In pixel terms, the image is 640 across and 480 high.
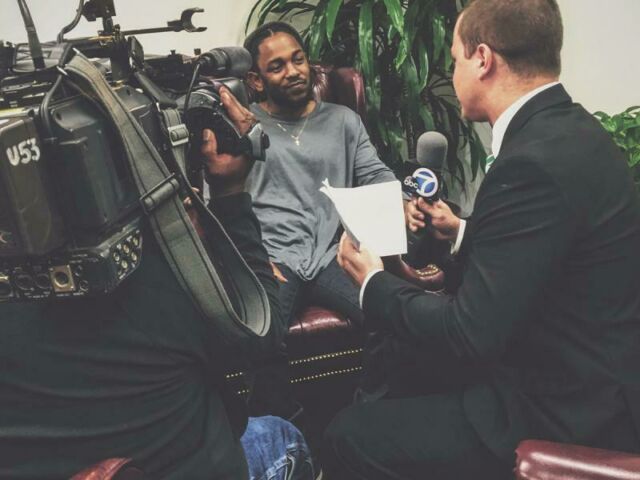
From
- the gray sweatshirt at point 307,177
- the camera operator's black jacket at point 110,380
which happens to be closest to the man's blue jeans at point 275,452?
the camera operator's black jacket at point 110,380

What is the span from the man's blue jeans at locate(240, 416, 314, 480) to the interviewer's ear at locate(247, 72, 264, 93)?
57.3 inches

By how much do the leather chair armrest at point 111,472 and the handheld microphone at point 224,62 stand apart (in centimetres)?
56

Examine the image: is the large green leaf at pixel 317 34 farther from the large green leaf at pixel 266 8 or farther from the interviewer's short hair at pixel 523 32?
the interviewer's short hair at pixel 523 32

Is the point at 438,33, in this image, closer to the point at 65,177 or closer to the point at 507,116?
the point at 507,116

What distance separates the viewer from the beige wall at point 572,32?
2.60 meters

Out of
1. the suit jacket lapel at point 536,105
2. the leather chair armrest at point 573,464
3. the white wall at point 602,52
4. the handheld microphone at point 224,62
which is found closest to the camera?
the leather chair armrest at point 573,464

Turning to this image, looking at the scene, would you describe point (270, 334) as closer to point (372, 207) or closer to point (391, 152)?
point (372, 207)

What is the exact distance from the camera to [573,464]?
747mm

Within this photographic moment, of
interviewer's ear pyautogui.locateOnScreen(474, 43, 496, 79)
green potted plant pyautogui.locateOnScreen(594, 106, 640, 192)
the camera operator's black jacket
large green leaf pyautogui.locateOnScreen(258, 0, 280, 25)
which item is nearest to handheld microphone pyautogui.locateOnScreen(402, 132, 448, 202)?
interviewer's ear pyautogui.locateOnScreen(474, 43, 496, 79)

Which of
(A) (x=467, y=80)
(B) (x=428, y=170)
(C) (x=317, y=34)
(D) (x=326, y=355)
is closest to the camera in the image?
(A) (x=467, y=80)

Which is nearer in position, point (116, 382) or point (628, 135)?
point (116, 382)

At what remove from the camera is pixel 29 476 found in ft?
2.18

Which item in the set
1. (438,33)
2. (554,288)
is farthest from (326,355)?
(438,33)

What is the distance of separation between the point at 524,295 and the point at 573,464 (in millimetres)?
278
